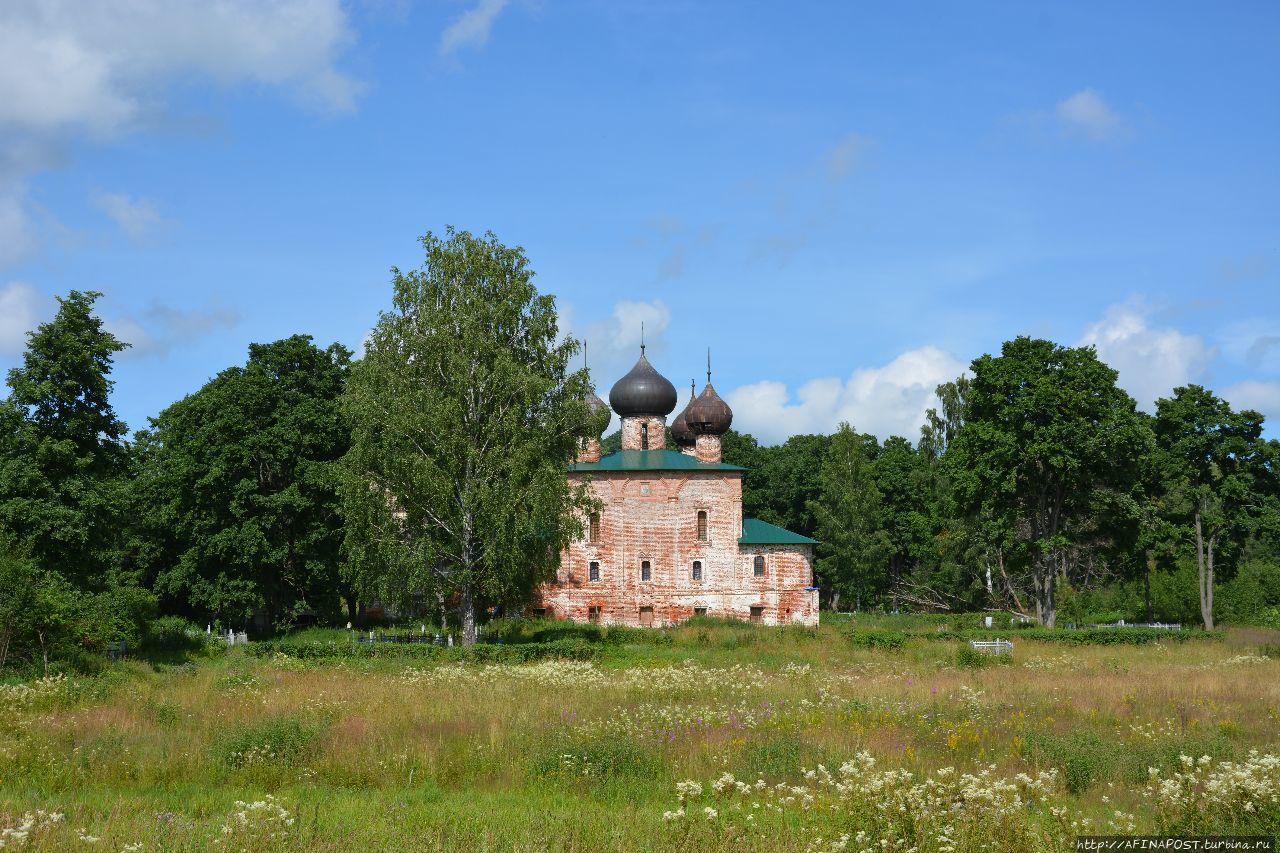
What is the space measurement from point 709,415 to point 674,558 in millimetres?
9030

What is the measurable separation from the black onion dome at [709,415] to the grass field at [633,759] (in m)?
31.8

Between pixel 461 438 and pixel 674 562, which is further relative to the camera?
pixel 674 562

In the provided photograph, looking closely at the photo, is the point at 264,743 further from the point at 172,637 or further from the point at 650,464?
the point at 650,464

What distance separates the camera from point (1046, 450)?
41.3 metres

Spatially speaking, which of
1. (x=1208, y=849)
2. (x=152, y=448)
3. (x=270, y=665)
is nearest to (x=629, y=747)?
(x=1208, y=849)

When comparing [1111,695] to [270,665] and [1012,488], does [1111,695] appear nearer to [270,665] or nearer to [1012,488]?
[270,665]

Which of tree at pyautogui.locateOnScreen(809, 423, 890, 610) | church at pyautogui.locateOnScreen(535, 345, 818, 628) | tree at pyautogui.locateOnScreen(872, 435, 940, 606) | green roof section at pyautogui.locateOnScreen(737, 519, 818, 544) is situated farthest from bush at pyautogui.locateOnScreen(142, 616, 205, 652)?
tree at pyautogui.locateOnScreen(872, 435, 940, 606)

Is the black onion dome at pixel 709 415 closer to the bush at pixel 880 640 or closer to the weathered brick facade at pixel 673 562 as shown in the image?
the weathered brick facade at pixel 673 562

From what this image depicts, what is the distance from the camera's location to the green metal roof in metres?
50.2

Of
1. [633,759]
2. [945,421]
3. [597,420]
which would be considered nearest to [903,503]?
[945,421]

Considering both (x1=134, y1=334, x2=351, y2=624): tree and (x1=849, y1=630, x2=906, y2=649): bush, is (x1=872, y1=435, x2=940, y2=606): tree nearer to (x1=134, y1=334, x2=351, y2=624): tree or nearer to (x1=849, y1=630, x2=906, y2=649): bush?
(x1=849, y1=630, x2=906, y2=649): bush

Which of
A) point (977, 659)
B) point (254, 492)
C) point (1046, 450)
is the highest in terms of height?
point (1046, 450)

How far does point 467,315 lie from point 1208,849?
87.1ft

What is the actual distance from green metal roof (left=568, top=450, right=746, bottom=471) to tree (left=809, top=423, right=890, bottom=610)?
1143 cm
